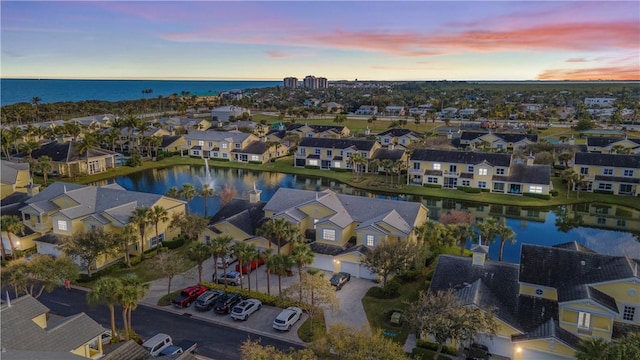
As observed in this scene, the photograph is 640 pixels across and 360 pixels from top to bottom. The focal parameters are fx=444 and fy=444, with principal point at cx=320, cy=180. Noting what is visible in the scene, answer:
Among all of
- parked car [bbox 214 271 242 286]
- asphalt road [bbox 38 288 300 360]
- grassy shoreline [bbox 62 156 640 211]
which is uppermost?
grassy shoreline [bbox 62 156 640 211]

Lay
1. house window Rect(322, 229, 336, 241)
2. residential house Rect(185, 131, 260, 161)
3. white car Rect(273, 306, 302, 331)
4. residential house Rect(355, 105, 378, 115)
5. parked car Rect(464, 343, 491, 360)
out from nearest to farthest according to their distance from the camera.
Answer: parked car Rect(464, 343, 491, 360) → white car Rect(273, 306, 302, 331) → house window Rect(322, 229, 336, 241) → residential house Rect(185, 131, 260, 161) → residential house Rect(355, 105, 378, 115)

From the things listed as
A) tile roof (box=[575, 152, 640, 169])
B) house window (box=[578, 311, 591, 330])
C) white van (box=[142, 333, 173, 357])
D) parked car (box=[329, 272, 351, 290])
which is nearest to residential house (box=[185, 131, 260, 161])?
parked car (box=[329, 272, 351, 290])

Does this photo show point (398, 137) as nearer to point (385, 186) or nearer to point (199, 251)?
point (385, 186)

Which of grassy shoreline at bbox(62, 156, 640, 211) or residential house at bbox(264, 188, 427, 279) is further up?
residential house at bbox(264, 188, 427, 279)

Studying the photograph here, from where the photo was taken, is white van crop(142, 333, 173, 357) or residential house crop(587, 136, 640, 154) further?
residential house crop(587, 136, 640, 154)

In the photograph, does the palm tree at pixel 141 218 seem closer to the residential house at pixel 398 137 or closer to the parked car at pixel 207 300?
the parked car at pixel 207 300

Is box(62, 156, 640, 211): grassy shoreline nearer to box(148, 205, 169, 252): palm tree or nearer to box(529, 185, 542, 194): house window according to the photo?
box(529, 185, 542, 194): house window

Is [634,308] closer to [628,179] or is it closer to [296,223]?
[296,223]

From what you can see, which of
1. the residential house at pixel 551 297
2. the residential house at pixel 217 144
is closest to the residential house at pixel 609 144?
the residential house at pixel 551 297
